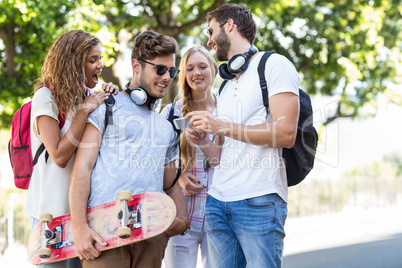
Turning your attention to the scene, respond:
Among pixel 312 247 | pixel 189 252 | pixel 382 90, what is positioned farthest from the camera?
pixel 382 90

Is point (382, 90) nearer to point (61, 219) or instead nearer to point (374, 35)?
point (374, 35)

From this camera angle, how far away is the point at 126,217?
2.49 meters

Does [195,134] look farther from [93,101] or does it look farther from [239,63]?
[93,101]

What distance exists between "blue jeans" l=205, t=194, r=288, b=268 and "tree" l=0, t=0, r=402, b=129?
6.87 m

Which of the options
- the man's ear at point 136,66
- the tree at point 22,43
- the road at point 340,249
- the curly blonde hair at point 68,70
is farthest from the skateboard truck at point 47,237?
the tree at point 22,43

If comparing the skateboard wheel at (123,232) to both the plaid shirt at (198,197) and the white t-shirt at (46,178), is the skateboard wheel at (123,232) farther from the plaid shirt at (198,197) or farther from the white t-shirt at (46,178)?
the plaid shirt at (198,197)

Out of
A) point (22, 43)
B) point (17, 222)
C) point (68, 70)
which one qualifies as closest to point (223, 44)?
point (68, 70)

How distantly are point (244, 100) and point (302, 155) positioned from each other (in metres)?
0.48

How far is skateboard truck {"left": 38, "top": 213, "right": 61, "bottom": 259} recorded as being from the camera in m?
2.57

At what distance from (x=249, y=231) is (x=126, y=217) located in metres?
0.69

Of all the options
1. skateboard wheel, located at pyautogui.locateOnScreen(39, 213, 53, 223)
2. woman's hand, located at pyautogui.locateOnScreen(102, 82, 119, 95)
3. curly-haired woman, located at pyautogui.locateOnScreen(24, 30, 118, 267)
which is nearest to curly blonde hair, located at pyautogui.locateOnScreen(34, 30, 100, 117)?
curly-haired woman, located at pyautogui.locateOnScreen(24, 30, 118, 267)

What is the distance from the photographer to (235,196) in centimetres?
271

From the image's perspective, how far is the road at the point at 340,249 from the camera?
8.17 metres

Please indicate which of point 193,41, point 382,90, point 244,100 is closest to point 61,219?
point 244,100
